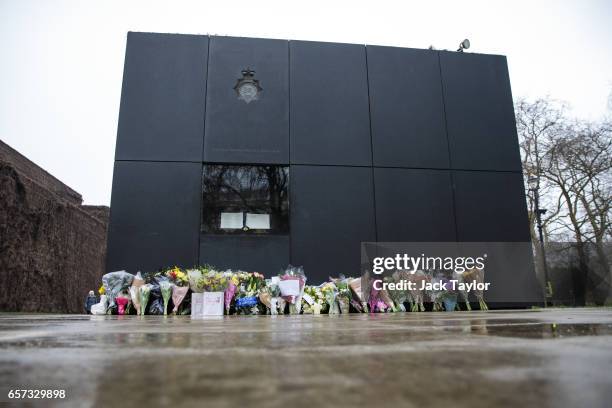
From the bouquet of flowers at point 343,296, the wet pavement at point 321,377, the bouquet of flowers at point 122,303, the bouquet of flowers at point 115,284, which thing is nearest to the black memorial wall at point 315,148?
the bouquet of flowers at point 115,284

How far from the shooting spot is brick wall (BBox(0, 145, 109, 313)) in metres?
10.1

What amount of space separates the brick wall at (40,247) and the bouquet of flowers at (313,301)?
27.6 feet

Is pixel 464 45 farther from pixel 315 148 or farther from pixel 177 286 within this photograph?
pixel 177 286

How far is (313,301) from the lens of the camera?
5.67 m

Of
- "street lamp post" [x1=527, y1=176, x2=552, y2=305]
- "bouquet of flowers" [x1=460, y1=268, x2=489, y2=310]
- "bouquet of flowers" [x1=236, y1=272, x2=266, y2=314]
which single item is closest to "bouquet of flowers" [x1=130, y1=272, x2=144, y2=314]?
"bouquet of flowers" [x1=236, y1=272, x2=266, y2=314]

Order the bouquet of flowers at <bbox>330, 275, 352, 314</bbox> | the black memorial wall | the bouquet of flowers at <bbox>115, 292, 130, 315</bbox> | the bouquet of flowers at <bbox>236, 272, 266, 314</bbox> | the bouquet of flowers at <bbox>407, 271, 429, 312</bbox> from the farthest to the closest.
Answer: the black memorial wall, the bouquet of flowers at <bbox>407, 271, 429, 312</bbox>, the bouquet of flowers at <bbox>330, 275, 352, 314</bbox>, the bouquet of flowers at <bbox>115, 292, 130, 315</bbox>, the bouquet of flowers at <bbox>236, 272, 266, 314</bbox>

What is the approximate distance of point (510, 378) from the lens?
478mm

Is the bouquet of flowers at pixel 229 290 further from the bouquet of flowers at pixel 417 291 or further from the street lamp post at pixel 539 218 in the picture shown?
the street lamp post at pixel 539 218

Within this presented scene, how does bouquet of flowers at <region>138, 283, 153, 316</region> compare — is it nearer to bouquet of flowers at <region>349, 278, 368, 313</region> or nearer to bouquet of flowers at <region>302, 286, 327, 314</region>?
bouquet of flowers at <region>302, 286, 327, 314</region>

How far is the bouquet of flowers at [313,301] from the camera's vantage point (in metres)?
5.61

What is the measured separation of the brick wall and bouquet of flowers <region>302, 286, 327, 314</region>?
27.6 feet

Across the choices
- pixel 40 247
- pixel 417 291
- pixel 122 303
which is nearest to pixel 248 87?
pixel 122 303

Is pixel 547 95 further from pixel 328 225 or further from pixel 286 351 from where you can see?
pixel 286 351

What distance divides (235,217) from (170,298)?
1.94m
